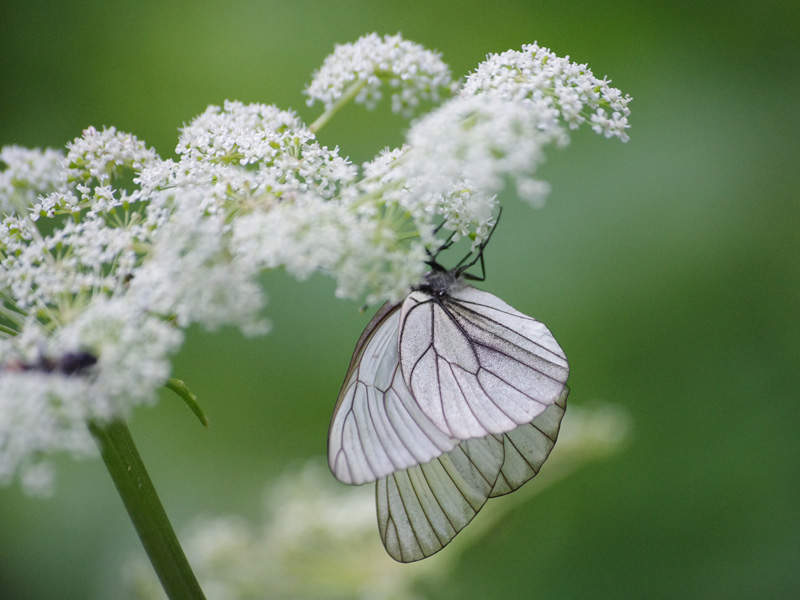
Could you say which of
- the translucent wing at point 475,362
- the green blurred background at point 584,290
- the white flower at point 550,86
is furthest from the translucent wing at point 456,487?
the green blurred background at point 584,290

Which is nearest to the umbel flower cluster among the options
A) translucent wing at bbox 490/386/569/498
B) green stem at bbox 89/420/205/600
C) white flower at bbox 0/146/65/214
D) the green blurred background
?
white flower at bbox 0/146/65/214

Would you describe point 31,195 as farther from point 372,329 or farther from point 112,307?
point 372,329

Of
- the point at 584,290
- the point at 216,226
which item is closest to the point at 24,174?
the point at 216,226

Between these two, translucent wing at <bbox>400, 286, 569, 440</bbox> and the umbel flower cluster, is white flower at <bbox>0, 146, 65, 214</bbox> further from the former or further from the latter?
translucent wing at <bbox>400, 286, 569, 440</bbox>

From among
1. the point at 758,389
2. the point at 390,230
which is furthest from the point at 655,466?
the point at 390,230

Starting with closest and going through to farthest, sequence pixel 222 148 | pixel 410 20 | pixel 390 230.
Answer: pixel 390 230 < pixel 222 148 < pixel 410 20

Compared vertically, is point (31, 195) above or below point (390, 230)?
above
